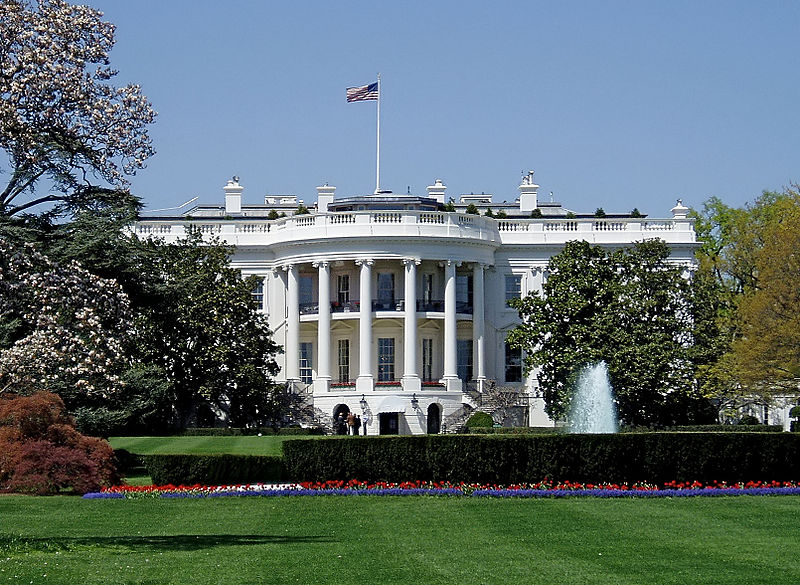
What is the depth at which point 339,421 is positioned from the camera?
69125 millimetres

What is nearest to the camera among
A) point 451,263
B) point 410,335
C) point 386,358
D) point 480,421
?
point 480,421

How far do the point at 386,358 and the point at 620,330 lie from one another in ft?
47.6

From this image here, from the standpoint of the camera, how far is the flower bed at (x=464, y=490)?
27734 mm

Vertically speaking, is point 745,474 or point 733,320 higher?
point 733,320

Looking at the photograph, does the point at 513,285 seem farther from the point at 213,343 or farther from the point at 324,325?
the point at 213,343

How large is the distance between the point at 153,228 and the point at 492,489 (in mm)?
49580

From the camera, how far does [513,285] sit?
76375 millimetres

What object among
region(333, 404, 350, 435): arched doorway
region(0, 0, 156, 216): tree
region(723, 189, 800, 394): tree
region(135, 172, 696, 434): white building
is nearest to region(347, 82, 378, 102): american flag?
region(135, 172, 696, 434): white building

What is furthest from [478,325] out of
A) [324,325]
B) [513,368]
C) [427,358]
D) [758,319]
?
[758,319]

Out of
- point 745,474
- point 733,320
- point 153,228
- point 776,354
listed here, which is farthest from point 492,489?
point 153,228

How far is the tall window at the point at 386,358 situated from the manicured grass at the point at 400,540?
44.8 metres

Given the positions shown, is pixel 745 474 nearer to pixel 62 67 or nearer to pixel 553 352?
pixel 62 67

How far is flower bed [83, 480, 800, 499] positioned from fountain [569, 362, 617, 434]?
76.3ft

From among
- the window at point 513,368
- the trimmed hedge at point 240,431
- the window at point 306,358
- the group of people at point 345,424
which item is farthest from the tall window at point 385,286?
the trimmed hedge at point 240,431
